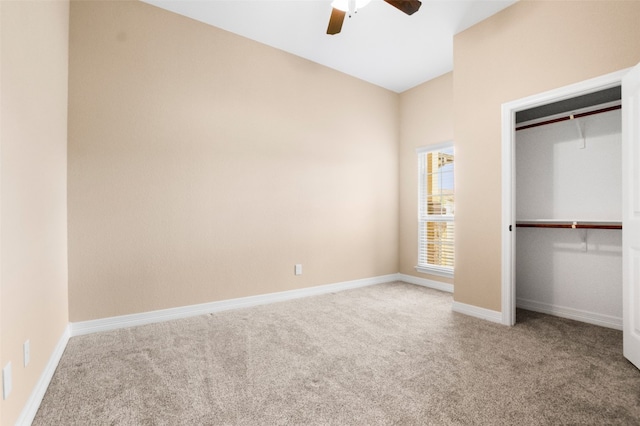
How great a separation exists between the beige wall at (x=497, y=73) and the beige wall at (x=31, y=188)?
139 inches

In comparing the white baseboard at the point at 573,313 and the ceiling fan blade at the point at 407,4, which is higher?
the ceiling fan blade at the point at 407,4

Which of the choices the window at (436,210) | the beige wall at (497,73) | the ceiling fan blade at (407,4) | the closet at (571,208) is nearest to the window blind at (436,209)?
the window at (436,210)

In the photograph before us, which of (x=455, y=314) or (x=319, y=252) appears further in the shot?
(x=319, y=252)

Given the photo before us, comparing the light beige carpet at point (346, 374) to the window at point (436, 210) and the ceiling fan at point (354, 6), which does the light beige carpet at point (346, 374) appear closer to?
the window at point (436, 210)

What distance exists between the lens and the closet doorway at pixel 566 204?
9.57 ft

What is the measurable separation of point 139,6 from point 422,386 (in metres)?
3.95

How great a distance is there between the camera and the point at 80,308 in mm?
2699

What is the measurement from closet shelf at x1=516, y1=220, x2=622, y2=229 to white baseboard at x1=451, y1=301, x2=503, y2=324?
1.03 m

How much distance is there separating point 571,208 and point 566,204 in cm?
6

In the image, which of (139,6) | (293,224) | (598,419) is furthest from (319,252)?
(139,6)

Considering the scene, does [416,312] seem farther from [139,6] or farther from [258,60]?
[139,6]

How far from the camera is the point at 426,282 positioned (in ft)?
14.9

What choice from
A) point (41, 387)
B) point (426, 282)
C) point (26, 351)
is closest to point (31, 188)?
point (26, 351)

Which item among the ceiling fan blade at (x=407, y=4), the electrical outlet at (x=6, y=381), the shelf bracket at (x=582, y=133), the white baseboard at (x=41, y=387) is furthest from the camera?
the shelf bracket at (x=582, y=133)
